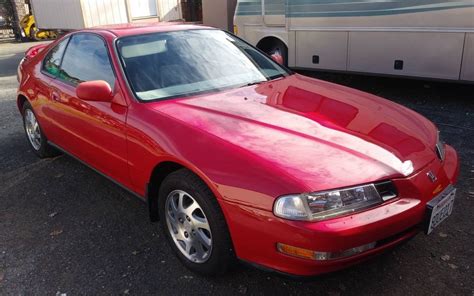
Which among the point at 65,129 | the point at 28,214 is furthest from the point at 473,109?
the point at 28,214

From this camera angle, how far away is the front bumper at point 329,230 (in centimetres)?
204

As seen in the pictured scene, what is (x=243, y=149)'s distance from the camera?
235 cm

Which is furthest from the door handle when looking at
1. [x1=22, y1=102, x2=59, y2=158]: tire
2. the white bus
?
the white bus

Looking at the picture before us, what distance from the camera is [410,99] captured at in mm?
6773

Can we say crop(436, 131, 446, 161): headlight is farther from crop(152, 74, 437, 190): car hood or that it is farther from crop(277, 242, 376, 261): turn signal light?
crop(277, 242, 376, 261): turn signal light

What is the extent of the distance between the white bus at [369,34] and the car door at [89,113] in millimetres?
4728

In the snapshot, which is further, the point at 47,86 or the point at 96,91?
the point at 47,86

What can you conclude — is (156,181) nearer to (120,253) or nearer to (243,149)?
(120,253)

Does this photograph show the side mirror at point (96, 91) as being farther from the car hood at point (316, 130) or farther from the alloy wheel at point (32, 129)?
the alloy wheel at point (32, 129)

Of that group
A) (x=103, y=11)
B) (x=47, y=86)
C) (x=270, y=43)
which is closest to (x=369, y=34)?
(x=270, y=43)

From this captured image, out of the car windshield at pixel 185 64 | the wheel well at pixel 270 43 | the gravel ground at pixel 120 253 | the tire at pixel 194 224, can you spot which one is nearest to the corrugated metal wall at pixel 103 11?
the wheel well at pixel 270 43

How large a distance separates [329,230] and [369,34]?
18.6ft

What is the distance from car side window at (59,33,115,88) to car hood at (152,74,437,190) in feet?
2.45

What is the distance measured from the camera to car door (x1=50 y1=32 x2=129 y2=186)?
3154 mm
